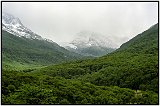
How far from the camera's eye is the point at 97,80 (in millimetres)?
117125

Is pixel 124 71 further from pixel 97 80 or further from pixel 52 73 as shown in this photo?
pixel 52 73

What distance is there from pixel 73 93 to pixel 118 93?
9676mm

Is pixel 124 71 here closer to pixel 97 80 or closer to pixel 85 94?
pixel 97 80

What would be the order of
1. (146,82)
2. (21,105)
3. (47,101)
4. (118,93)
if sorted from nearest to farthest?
1. (21,105)
2. (47,101)
3. (118,93)
4. (146,82)

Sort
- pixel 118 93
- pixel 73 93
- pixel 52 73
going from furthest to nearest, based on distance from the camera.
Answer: pixel 52 73
pixel 118 93
pixel 73 93

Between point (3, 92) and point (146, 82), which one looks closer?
point (3, 92)

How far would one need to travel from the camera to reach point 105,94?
58281 millimetres

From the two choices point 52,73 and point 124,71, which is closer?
point 124,71

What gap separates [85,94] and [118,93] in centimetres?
767

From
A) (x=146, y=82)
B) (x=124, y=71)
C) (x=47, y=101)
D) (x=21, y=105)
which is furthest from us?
(x=124, y=71)

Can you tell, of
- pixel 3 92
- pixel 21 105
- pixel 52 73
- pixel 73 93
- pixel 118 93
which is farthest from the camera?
pixel 52 73

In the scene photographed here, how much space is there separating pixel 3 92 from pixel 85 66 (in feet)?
399

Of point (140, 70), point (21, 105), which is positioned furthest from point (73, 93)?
point (140, 70)

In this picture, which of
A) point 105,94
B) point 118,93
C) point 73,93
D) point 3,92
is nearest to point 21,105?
point 3,92
